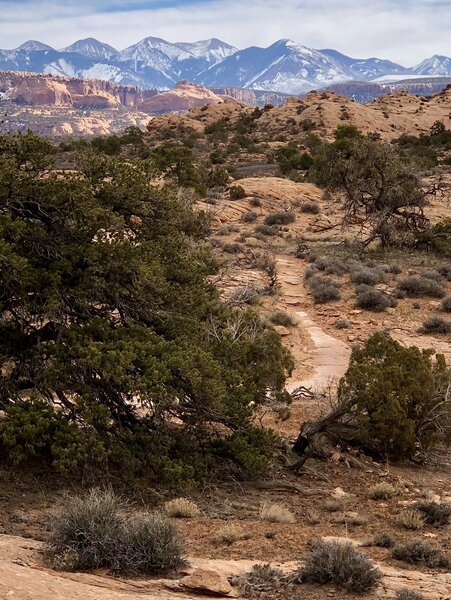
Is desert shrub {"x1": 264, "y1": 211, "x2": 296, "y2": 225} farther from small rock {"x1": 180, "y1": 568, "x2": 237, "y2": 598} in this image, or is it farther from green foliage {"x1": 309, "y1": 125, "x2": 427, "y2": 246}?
small rock {"x1": 180, "y1": 568, "x2": 237, "y2": 598}

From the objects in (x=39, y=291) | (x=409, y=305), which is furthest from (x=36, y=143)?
(x=409, y=305)

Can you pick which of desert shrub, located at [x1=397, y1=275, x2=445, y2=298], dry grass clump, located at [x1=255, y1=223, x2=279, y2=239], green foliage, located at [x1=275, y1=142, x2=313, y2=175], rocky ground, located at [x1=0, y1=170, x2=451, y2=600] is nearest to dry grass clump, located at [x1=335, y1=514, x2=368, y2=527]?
rocky ground, located at [x1=0, y1=170, x2=451, y2=600]

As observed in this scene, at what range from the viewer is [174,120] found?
65.5 meters

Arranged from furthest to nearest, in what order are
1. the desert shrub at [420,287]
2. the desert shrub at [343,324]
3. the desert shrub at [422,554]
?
1. the desert shrub at [420,287]
2. the desert shrub at [343,324]
3. the desert shrub at [422,554]

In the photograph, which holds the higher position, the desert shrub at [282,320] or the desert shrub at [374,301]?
the desert shrub at [374,301]

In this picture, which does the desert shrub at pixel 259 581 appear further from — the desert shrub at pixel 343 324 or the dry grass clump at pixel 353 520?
the desert shrub at pixel 343 324

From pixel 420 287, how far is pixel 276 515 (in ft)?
45.4

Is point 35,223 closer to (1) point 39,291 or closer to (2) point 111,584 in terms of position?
(1) point 39,291

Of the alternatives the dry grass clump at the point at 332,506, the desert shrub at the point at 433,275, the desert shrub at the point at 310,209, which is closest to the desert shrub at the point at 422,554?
the dry grass clump at the point at 332,506

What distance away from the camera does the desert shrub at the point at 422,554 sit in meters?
5.85

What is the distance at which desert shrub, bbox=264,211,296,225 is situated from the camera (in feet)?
98.8

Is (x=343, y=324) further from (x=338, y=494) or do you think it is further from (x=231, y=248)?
(x=338, y=494)

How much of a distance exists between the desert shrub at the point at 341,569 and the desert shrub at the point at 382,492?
2.79m

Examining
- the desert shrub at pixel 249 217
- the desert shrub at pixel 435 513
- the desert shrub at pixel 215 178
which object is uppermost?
the desert shrub at pixel 215 178
